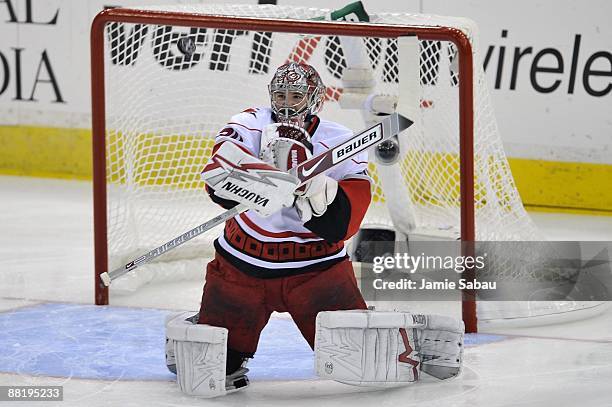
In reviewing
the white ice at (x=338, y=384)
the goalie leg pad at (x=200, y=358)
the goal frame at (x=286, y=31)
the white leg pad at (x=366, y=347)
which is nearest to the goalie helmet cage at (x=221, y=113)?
the goal frame at (x=286, y=31)

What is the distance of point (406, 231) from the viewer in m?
4.54

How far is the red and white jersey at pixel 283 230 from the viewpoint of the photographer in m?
3.17

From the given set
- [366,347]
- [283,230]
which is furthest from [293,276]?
[366,347]

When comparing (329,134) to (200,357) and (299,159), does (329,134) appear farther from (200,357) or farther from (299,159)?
(200,357)

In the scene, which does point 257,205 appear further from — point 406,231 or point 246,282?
point 406,231

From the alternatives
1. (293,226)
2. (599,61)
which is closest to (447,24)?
(293,226)

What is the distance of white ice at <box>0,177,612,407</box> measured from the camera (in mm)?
3125

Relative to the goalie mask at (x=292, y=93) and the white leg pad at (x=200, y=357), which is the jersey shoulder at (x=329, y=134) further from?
the white leg pad at (x=200, y=357)

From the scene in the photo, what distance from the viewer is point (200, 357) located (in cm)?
304

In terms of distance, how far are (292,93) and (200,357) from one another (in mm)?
673

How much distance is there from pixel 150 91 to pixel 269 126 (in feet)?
6.45

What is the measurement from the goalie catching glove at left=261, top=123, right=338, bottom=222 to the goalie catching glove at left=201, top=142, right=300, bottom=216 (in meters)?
0.04

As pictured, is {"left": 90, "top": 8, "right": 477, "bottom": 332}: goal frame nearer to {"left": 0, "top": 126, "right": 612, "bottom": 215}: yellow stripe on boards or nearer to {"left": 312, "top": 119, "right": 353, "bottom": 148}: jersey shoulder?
{"left": 0, "top": 126, "right": 612, "bottom": 215}: yellow stripe on boards

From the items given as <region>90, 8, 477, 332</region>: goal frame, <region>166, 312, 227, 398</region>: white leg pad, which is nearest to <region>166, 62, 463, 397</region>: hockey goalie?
<region>166, 312, 227, 398</region>: white leg pad
